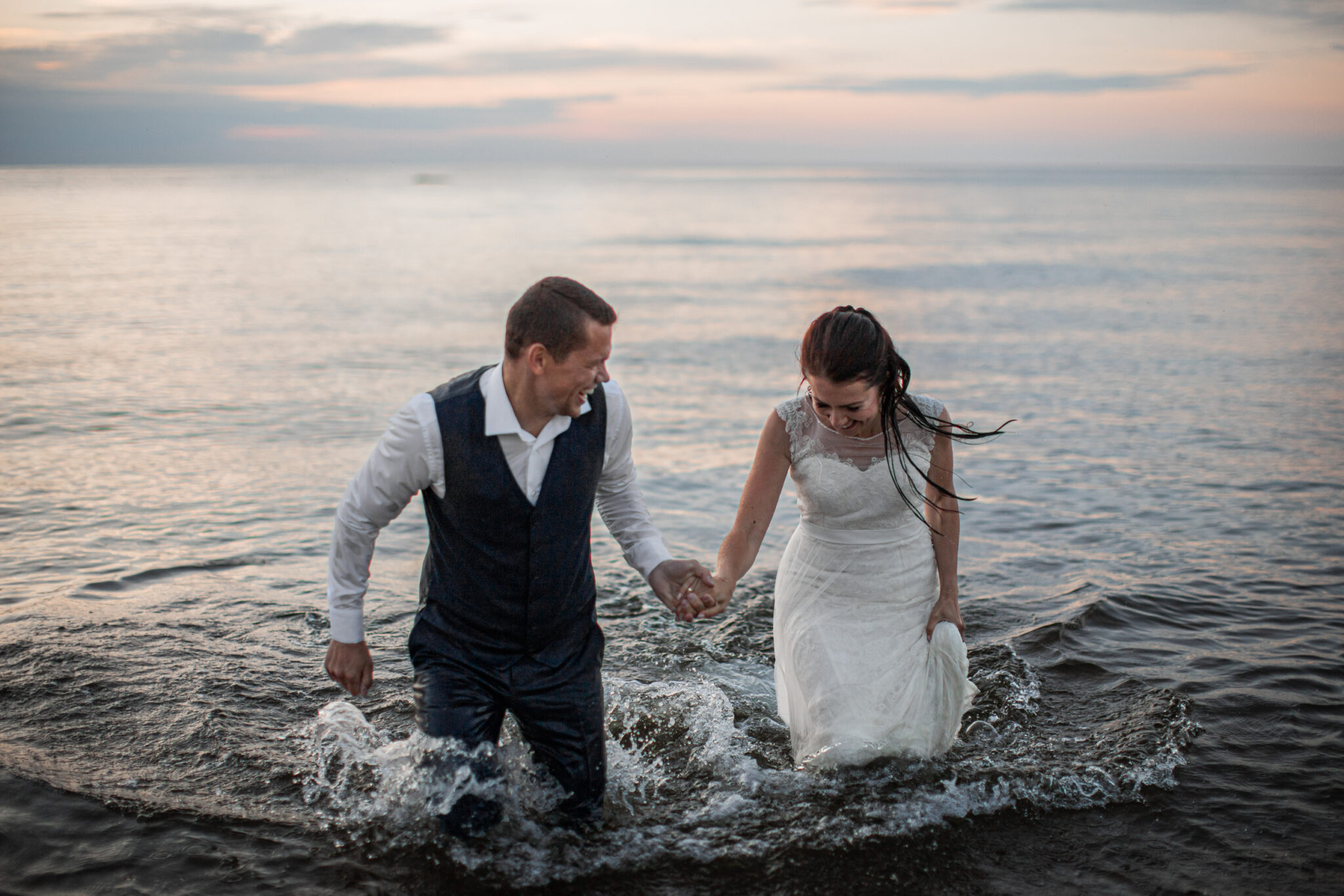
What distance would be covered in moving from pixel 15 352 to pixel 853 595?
56.3 feet

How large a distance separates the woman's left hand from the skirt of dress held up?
39 mm

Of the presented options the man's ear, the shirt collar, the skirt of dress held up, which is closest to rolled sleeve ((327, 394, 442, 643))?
the shirt collar

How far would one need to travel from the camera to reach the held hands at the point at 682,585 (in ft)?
14.2

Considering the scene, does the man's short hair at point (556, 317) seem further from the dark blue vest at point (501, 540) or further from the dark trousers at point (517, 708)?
the dark trousers at point (517, 708)

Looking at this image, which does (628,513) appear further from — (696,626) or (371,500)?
(696,626)

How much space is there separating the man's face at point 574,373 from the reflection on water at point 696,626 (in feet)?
4.63

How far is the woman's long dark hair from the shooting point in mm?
4387

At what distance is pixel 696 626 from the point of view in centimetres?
717

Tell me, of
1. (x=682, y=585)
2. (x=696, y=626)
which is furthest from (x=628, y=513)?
(x=696, y=626)

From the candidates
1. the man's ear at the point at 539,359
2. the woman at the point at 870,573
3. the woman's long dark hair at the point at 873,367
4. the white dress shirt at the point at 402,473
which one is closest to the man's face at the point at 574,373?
the man's ear at the point at 539,359

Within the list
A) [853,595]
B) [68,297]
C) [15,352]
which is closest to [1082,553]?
[853,595]

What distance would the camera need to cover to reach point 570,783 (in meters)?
4.23

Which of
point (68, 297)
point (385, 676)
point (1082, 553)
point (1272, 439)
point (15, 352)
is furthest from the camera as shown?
point (68, 297)

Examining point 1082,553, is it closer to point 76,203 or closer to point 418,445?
point 418,445
